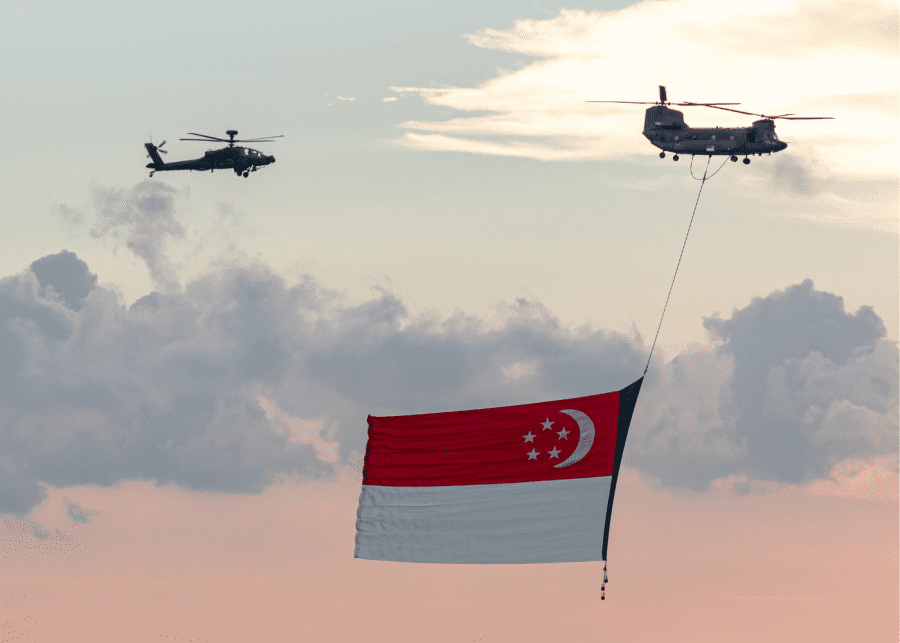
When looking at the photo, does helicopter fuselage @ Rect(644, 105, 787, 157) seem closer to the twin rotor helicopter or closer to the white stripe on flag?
the twin rotor helicopter

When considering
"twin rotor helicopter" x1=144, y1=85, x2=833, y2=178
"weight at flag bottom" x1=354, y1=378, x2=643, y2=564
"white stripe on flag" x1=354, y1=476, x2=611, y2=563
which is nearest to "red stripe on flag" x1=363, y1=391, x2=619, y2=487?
"weight at flag bottom" x1=354, y1=378, x2=643, y2=564

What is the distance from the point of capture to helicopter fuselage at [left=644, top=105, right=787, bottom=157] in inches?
4409

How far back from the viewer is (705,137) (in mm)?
113938

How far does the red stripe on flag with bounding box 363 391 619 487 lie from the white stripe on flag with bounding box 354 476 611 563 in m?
0.43

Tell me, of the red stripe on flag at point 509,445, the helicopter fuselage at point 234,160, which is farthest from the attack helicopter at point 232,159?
the red stripe on flag at point 509,445

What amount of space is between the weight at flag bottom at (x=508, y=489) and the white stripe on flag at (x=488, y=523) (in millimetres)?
37

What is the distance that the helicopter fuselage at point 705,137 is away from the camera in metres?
112

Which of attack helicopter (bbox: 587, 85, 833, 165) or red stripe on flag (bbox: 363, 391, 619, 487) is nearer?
red stripe on flag (bbox: 363, 391, 619, 487)

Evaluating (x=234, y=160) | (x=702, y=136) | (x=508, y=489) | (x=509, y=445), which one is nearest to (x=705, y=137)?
(x=702, y=136)

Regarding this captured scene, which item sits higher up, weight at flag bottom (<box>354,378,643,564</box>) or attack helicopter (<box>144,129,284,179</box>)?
attack helicopter (<box>144,129,284,179</box>)

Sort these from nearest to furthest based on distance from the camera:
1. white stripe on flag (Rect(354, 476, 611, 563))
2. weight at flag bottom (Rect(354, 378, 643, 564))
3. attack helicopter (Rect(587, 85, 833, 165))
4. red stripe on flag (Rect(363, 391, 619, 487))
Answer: white stripe on flag (Rect(354, 476, 611, 563)) → weight at flag bottom (Rect(354, 378, 643, 564)) → red stripe on flag (Rect(363, 391, 619, 487)) → attack helicopter (Rect(587, 85, 833, 165))

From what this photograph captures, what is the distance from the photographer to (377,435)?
51688 mm

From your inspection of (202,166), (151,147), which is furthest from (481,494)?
(151,147)

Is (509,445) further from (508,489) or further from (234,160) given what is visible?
(234,160)
